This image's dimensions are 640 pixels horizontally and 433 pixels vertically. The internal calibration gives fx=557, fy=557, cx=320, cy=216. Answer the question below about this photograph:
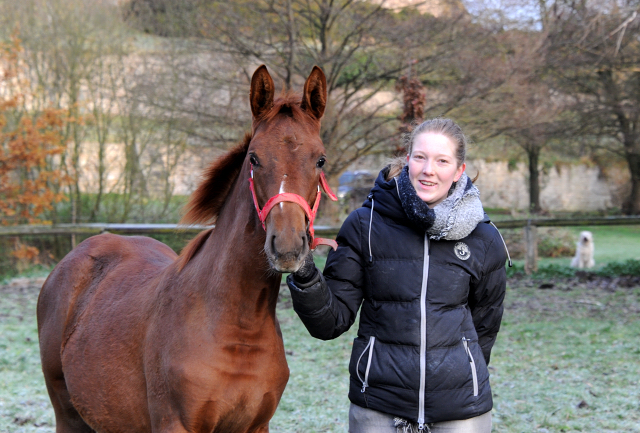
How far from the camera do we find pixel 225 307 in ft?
6.89

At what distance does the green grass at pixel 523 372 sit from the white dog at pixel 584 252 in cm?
292

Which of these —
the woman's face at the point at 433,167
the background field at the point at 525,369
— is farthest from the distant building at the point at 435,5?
the woman's face at the point at 433,167

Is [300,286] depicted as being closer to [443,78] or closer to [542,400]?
[542,400]

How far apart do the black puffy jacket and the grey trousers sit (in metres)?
0.03

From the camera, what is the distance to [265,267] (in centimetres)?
208

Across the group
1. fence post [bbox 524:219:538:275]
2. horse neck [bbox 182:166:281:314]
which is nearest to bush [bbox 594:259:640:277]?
fence post [bbox 524:219:538:275]

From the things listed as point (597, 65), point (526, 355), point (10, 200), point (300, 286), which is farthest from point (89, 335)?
point (597, 65)

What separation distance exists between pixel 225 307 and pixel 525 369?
13.5ft

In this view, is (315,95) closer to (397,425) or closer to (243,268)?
(243,268)

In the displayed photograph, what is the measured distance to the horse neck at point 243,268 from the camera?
2.09 meters

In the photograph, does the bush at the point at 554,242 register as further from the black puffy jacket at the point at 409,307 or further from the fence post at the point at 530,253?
the black puffy jacket at the point at 409,307

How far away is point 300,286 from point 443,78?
955 centimetres

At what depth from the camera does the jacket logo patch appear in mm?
2152

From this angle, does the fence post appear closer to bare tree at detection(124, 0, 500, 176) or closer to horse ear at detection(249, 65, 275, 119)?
bare tree at detection(124, 0, 500, 176)
